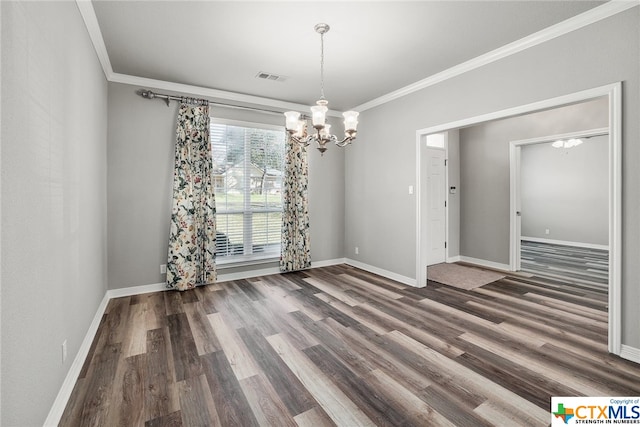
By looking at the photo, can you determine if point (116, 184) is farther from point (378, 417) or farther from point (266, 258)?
point (378, 417)

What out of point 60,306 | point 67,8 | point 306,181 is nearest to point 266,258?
point 306,181

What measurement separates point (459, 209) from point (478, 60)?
11.2 feet

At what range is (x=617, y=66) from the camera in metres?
2.40

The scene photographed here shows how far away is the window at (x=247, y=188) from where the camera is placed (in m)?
4.47

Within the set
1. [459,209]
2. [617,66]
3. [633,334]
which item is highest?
[617,66]

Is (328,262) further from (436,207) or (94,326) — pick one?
(94,326)

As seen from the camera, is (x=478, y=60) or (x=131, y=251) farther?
(x=131, y=251)

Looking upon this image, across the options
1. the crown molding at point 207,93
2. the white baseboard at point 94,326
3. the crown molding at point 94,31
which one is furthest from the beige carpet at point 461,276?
the crown molding at point 94,31

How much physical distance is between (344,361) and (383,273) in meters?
2.61

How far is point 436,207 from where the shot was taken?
574cm

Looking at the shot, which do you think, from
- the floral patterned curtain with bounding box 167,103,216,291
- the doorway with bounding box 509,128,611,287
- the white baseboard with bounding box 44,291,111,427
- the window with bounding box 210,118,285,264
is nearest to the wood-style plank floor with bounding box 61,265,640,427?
the white baseboard with bounding box 44,291,111,427

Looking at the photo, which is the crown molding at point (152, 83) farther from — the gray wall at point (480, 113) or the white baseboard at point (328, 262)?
the white baseboard at point (328, 262)

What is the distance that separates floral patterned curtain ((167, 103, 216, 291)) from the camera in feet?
13.2

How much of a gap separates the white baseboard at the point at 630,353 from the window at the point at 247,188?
13.4 feet
